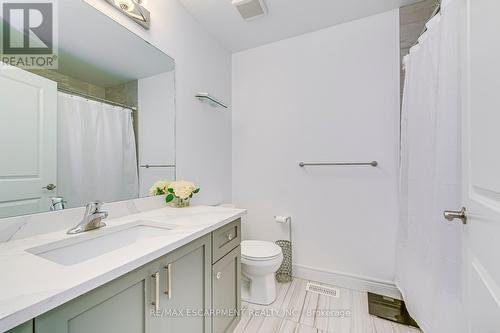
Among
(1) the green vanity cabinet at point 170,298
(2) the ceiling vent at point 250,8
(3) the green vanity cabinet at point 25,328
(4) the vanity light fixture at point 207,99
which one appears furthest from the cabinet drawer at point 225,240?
(2) the ceiling vent at point 250,8

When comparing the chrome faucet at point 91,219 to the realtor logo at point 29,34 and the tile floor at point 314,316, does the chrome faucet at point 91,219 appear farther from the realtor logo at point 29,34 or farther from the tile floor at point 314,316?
the tile floor at point 314,316

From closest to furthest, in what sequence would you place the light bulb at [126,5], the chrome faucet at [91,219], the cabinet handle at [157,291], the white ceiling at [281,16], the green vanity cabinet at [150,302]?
the green vanity cabinet at [150,302] → the cabinet handle at [157,291] → the chrome faucet at [91,219] → the light bulb at [126,5] → the white ceiling at [281,16]

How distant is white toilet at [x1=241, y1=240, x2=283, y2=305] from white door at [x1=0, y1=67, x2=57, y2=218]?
1277mm

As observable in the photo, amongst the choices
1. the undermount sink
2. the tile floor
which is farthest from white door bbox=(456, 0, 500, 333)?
the undermount sink

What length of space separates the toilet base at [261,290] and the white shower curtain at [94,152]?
1.15m

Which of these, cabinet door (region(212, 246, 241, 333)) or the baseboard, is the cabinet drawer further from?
the baseboard

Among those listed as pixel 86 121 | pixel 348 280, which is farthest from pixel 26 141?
pixel 348 280

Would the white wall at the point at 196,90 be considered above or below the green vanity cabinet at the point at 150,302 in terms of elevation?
above

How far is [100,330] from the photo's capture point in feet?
2.10

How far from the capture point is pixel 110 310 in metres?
0.67

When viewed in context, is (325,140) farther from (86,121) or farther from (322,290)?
(86,121)

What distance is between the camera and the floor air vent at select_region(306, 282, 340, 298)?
1809 millimetres

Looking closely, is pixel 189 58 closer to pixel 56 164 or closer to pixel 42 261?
pixel 56 164

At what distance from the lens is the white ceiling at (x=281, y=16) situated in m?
1.69
